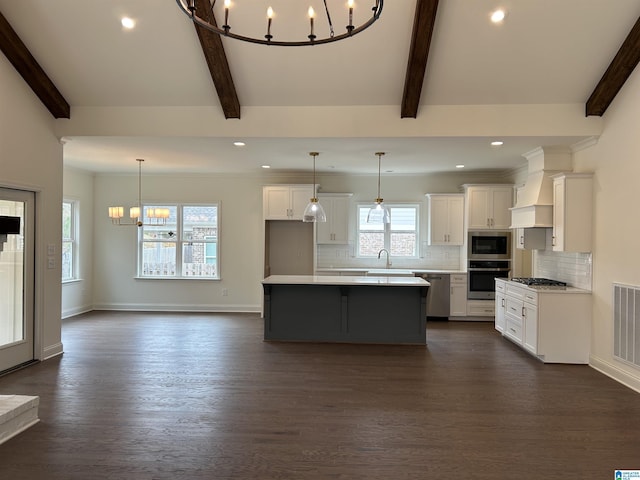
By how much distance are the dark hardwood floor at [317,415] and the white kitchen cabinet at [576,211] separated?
4.74 ft

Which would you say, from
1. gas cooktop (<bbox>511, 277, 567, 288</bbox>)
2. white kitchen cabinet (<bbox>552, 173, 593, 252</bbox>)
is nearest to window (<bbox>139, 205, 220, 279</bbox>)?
gas cooktop (<bbox>511, 277, 567, 288</bbox>)

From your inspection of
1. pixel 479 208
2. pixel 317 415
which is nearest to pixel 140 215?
pixel 317 415

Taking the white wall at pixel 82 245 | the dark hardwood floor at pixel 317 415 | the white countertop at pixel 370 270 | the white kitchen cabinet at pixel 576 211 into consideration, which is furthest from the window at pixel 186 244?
the white kitchen cabinet at pixel 576 211

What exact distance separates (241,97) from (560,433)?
4.47 m

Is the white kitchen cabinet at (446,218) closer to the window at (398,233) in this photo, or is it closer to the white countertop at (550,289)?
the window at (398,233)

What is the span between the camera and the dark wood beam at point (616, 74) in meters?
3.79

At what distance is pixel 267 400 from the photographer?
11.8 ft

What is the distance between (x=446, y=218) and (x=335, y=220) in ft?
6.71

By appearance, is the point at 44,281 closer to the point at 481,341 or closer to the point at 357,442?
the point at 357,442

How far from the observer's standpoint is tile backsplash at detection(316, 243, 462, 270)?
771 cm

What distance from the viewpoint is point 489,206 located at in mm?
7102

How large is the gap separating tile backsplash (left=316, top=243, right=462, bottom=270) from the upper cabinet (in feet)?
2.57

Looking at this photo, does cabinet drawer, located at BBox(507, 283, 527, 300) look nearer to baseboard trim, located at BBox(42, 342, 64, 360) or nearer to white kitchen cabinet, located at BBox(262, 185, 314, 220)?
white kitchen cabinet, located at BBox(262, 185, 314, 220)

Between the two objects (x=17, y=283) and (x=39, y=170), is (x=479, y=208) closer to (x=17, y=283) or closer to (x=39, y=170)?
(x=39, y=170)
